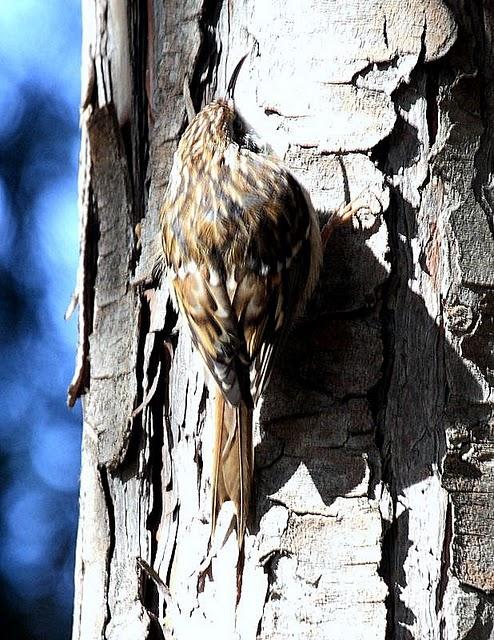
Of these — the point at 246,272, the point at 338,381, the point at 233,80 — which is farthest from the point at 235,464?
the point at 233,80

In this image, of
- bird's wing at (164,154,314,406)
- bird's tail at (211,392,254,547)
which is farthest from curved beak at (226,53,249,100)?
bird's tail at (211,392,254,547)

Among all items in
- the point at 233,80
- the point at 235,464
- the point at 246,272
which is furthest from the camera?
the point at 233,80

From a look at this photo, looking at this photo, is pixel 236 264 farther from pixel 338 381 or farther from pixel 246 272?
pixel 338 381

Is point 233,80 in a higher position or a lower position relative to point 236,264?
higher

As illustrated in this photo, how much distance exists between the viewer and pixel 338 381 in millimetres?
1719

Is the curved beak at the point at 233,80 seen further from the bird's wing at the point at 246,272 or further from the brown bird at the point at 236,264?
the bird's wing at the point at 246,272

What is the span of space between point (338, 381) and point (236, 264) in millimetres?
294

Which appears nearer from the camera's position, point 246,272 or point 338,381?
point 338,381

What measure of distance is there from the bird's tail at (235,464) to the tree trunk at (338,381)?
0.03m

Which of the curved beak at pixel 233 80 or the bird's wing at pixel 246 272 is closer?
the bird's wing at pixel 246 272

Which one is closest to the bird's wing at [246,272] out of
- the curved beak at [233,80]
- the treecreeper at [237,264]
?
the treecreeper at [237,264]

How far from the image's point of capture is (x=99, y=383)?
2.10 metres

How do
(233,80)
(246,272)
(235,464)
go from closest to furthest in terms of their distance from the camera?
1. (235,464)
2. (246,272)
3. (233,80)

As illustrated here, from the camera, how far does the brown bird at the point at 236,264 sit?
5.64 ft
